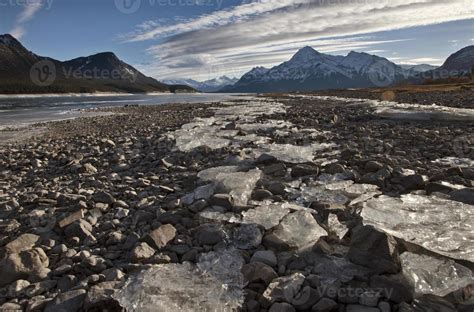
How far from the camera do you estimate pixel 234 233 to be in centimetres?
419

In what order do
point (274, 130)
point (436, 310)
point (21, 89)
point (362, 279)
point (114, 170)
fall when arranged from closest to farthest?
1. point (436, 310)
2. point (362, 279)
3. point (114, 170)
4. point (274, 130)
5. point (21, 89)

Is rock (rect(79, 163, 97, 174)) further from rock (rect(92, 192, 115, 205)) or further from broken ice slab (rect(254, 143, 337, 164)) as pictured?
broken ice slab (rect(254, 143, 337, 164))

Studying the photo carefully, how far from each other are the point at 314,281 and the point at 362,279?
42 centimetres

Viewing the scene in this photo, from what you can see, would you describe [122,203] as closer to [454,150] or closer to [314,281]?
[314,281]

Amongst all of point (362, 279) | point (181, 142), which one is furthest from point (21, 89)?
point (362, 279)

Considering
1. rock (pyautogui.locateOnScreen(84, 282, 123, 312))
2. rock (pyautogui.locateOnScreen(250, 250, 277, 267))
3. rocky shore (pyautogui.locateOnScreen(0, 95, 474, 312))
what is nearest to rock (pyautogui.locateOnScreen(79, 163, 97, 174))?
rocky shore (pyautogui.locateOnScreen(0, 95, 474, 312))

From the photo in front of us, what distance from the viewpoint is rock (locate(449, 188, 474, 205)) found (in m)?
4.73

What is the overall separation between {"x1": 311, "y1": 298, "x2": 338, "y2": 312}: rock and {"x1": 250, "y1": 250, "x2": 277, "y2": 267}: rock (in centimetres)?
74

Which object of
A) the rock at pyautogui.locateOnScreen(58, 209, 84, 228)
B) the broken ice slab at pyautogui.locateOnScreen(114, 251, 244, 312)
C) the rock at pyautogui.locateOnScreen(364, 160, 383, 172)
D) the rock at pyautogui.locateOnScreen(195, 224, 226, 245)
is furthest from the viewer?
the rock at pyautogui.locateOnScreen(364, 160, 383, 172)

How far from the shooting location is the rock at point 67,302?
2955 mm

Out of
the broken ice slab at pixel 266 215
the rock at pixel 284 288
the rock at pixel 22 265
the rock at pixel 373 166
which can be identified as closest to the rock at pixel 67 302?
the rock at pixel 22 265

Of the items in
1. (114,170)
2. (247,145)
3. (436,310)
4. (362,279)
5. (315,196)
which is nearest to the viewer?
(436,310)

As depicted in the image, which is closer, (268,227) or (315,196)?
(268,227)

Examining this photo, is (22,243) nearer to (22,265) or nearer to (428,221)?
(22,265)
